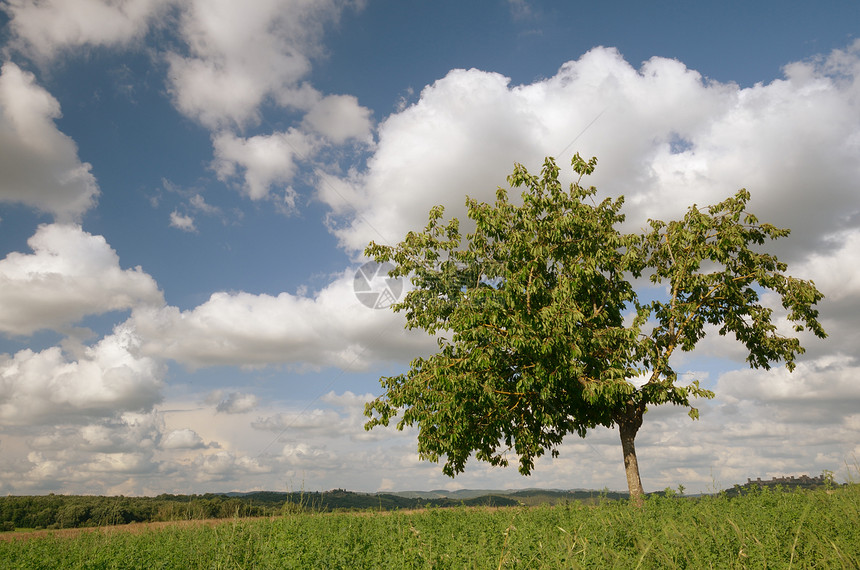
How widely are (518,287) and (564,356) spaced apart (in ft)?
8.87

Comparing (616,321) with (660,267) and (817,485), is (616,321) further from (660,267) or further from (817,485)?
(817,485)

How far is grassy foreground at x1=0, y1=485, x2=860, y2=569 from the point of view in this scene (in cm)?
753

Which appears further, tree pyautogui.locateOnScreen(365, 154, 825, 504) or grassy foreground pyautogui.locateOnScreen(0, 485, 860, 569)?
tree pyautogui.locateOnScreen(365, 154, 825, 504)

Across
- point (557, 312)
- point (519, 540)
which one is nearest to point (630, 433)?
point (557, 312)

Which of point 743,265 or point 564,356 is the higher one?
point 743,265

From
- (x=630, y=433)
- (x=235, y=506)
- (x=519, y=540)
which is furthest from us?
(x=630, y=433)

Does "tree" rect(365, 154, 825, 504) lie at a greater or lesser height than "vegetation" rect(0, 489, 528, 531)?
greater

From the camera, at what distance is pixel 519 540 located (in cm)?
866

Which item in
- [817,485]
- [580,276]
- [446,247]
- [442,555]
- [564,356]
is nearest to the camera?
[442,555]

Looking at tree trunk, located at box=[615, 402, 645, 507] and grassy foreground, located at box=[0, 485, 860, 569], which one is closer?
grassy foreground, located at box=[0, 485, 860, 569]

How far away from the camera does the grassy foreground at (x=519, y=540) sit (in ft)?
24.7

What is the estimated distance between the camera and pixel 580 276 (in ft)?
60.1

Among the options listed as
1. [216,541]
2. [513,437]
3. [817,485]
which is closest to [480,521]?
[216,541]

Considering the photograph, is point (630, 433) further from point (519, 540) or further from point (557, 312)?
point (519, 540)
